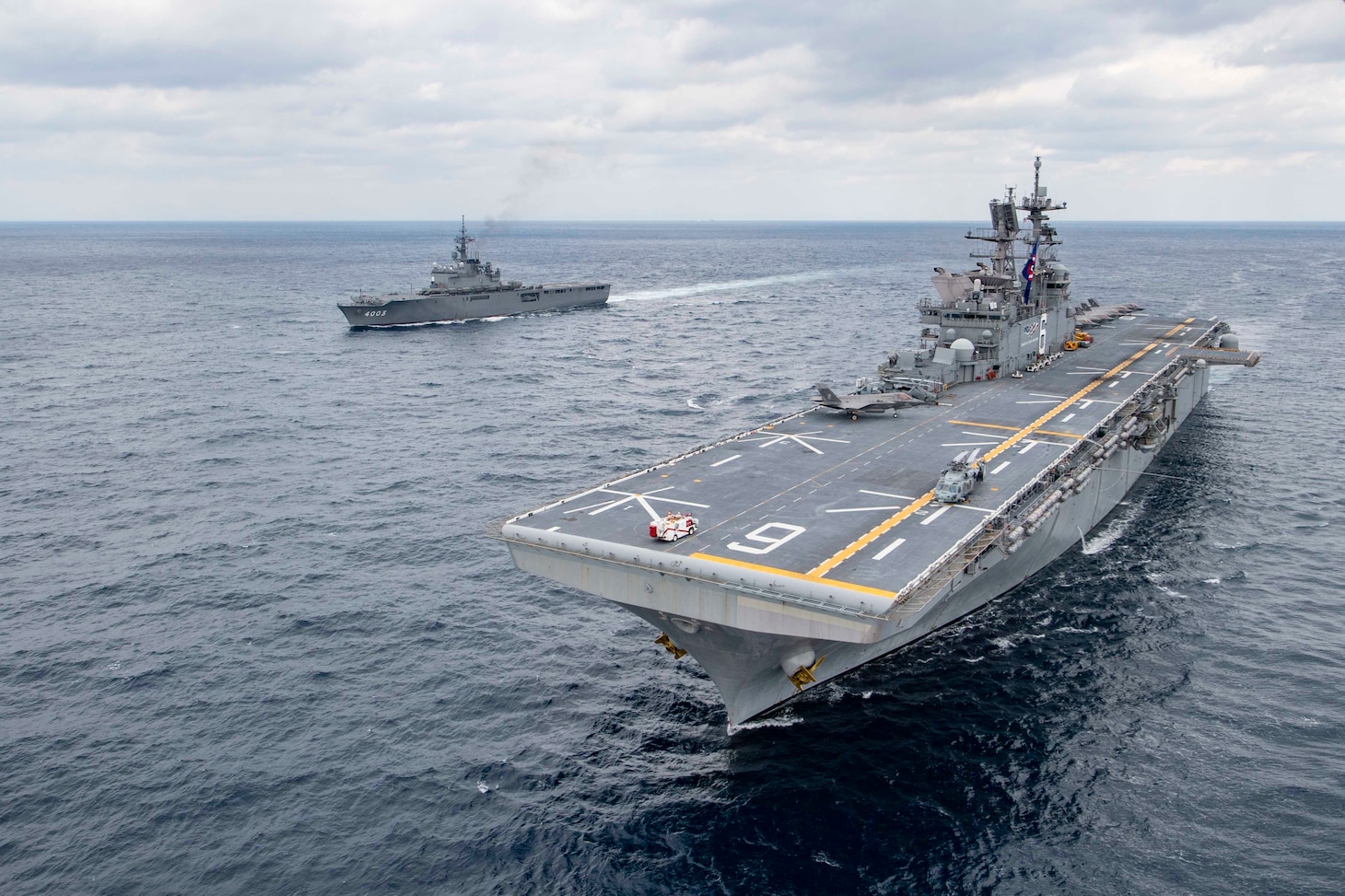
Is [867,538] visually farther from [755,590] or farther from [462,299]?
[462,299]

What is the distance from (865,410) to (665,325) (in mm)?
62071

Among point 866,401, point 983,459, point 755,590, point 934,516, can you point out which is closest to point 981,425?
point 866,401

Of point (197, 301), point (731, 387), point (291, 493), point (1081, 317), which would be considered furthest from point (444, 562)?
point (197, 301)

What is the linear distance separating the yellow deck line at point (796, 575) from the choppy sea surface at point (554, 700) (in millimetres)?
5100

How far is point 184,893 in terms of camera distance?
66.0 ft

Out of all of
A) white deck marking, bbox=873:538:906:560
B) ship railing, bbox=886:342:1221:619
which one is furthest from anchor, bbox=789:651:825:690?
ship railing, bbox=886:342:1221:619

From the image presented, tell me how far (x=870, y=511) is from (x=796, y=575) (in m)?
5.93

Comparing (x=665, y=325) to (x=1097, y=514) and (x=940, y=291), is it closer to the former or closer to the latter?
(x=940, y=291)

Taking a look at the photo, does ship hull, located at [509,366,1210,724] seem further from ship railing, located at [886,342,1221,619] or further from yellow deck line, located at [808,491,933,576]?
yellow deck line, located at [808,491,933,576]

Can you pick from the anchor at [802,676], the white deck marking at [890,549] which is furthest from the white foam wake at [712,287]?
the anchor at [802,676]

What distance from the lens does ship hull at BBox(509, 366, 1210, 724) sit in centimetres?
2159

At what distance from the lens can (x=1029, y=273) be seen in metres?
52.9

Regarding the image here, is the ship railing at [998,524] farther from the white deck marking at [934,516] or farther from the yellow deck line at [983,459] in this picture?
the yellow deck line at [983,459]

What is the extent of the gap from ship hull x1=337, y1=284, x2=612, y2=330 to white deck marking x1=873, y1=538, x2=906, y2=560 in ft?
269
